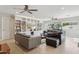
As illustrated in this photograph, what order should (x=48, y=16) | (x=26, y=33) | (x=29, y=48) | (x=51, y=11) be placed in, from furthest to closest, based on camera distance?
1. (x=26, y=33)
2. (x=29, y=48)
3. (x=51, y=11)
4. (x=48, y=16)

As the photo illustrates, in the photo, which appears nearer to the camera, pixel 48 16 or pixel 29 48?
pixel 48 16

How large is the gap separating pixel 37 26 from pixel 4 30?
2.58 meters

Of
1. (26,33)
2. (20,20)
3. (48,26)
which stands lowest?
(26,33)

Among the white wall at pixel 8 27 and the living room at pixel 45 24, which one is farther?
the white wall at pixel 8 27

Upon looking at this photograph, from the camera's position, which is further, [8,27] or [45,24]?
[8,27]

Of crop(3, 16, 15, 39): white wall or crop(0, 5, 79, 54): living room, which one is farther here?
crop(3, 16, 15, 39): white wall

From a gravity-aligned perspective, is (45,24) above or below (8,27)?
above

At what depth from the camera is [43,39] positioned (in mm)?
5230

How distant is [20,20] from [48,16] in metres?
1.89

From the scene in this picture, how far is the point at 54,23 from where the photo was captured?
3.42m
